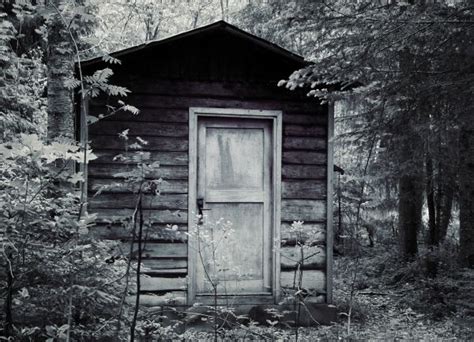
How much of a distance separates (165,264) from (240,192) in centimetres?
131

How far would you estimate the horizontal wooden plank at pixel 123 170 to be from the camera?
6438mm

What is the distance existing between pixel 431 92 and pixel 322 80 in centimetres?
114

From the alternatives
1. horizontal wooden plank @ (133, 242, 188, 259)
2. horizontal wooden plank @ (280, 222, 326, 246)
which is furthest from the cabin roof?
horizontal wooden plank @ (133, 242, 188, 259)

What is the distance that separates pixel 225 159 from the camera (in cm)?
686

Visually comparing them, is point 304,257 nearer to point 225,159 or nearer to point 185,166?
point 225,159

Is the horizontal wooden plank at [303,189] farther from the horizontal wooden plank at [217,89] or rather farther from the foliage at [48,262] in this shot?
the foliage at [48,262]

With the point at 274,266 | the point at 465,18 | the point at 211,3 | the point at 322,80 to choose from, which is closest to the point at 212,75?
the point at 322,80

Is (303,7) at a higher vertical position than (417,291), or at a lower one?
higher

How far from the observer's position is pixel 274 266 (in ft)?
22.5

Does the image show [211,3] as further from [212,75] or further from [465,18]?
[465,18]

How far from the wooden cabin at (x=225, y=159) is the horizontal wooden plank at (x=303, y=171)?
14 millimetres

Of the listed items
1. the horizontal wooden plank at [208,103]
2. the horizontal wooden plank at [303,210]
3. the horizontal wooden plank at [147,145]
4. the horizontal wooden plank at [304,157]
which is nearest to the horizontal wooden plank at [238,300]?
the horizontal wooden plank at [303,210]

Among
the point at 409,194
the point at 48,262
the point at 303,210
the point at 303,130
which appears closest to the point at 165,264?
the point at 303,210

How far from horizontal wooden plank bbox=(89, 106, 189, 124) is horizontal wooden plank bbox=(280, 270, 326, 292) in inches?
93.4
